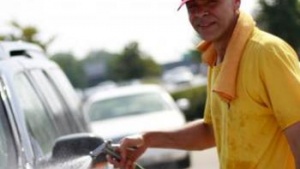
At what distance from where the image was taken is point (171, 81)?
6756 centimetres

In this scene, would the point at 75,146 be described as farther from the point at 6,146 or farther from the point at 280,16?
the point at 280,16

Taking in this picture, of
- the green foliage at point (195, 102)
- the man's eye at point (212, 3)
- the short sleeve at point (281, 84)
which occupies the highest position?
the man's eye at point (212, 3)

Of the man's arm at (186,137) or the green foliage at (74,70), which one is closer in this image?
the man's arm at (186,137)

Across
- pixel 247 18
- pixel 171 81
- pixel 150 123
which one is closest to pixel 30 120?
pixel 247 18

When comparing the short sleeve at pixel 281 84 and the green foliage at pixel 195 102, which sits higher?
the short sleeve at pixel 281 84

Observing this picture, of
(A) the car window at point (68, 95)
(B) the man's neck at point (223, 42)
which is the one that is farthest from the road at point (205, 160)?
(B) the man's neck at point (223, 42)

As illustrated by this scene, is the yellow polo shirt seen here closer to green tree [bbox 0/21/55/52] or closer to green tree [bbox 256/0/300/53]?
green tree [bbox 256/0/300/53]

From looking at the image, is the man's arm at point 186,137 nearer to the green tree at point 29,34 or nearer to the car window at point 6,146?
the car window at point 6,146

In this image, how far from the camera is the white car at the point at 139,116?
12906 millimetres

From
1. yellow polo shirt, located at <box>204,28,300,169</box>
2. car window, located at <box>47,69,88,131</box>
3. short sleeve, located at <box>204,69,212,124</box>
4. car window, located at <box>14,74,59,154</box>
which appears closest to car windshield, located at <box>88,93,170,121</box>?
car window, located at <box>47,69,88,131</box>

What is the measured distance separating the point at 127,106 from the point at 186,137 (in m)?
10.4

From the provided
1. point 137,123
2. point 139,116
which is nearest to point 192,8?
point 137,123

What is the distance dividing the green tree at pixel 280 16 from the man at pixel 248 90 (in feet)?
39.9

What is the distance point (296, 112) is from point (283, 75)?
6.0 inches
